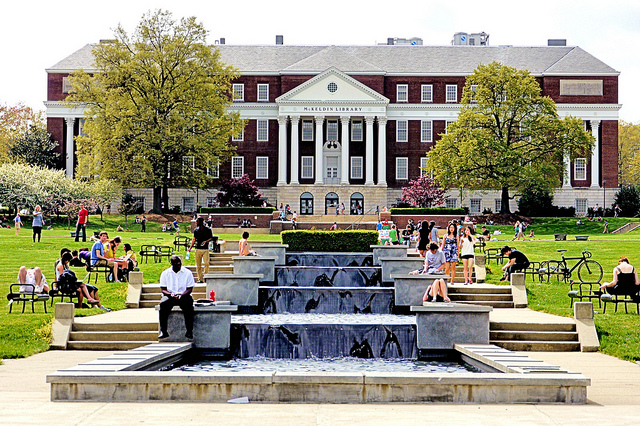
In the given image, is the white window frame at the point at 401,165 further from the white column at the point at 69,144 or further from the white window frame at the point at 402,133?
the white column at the point at 69,144

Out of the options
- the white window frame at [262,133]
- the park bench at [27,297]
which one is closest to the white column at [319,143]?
the white window frame at [262,133]

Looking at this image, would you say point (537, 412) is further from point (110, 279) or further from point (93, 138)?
point (93, 138)

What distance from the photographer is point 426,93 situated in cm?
7975

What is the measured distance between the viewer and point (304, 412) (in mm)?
9789

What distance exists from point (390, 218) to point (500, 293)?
110 feet

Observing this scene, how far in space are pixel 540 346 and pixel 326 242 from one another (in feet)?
51.8

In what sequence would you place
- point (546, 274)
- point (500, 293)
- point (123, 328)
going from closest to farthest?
point (123, 328), point (500, 293), point (546, 274)

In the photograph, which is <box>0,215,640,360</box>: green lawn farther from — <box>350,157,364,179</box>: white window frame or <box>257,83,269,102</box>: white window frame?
<box>257,83,269,102</box>: white window frame

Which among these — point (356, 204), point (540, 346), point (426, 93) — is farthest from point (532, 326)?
point (426, 93)

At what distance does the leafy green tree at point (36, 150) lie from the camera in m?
74.2

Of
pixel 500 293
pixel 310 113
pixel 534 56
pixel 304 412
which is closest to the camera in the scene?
pixel 304 412

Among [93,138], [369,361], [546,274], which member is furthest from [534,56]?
[369,361]

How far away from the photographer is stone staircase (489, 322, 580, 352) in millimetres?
16359

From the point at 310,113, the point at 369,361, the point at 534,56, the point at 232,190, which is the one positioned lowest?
the point at 369,361
